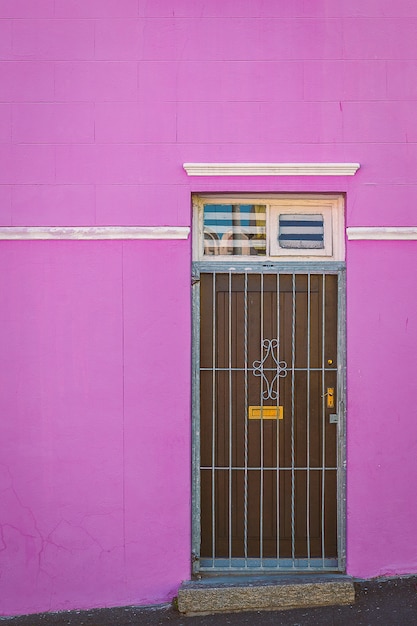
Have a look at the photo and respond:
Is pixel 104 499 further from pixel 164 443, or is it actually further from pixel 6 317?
pixel 6 317

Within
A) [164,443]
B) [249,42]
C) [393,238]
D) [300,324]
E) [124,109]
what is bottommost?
[164,443]

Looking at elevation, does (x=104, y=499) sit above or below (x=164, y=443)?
below

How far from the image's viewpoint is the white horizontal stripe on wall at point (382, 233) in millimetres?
5621

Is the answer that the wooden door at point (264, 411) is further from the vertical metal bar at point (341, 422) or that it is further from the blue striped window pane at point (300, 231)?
the blue striped window pane at point (300, 231)

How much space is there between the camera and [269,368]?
5742 mm

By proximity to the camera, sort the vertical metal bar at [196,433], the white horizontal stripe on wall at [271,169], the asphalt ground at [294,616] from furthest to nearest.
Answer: the vertical metal bar at [196,433] → the white horizontal stripe on wall at [271,169] → the asphalt ground at [294,616]

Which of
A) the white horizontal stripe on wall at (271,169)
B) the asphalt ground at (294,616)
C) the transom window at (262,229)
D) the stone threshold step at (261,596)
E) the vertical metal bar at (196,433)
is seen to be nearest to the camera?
the asphalt ground at (294,616)

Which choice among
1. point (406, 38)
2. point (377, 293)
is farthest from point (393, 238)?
point (406, 38)

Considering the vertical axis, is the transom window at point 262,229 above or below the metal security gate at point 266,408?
above

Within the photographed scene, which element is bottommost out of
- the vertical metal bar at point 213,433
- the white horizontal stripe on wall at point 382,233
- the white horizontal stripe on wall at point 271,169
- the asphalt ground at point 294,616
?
the asphalt ground at point 294,616

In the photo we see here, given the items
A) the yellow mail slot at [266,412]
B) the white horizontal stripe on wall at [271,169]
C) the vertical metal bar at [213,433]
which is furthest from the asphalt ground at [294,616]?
the white horizontal stripe on wall at [271,169]

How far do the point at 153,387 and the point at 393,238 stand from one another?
6.88 feet

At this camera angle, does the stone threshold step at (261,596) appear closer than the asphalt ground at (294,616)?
No

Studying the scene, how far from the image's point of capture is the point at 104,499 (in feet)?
18.3
